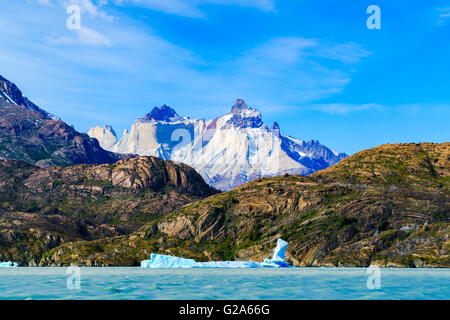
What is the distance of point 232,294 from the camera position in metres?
78.3

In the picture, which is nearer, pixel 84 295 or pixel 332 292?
pixel 84 295

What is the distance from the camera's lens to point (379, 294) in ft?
254
